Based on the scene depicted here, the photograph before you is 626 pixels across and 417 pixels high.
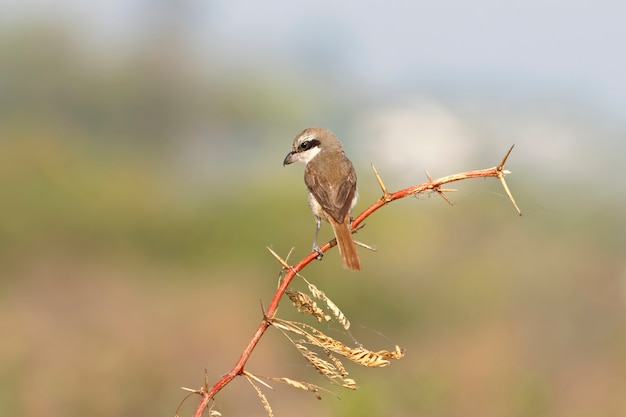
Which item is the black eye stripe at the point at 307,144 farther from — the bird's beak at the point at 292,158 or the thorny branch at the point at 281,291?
the thorny branch at the point at 281,291

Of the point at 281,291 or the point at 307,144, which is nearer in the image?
the point at 281,291

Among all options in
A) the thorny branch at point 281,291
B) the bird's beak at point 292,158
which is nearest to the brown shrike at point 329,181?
the bird's beak at point 292,158

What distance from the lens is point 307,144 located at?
5.67 meters

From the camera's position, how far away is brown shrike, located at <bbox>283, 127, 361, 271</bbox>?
14.3 feet

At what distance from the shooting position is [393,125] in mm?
31531

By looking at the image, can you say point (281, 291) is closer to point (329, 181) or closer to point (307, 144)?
point (329, 181)

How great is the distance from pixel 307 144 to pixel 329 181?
0.76m

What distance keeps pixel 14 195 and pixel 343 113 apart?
19.1m

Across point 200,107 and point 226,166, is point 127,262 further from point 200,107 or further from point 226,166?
point 200,107

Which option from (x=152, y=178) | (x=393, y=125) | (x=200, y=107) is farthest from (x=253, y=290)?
(x=200, y=107)

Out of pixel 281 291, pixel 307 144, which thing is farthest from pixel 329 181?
pixel 281 291

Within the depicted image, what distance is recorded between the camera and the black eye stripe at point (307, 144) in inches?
221

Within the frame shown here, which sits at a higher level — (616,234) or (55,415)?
(55,415)

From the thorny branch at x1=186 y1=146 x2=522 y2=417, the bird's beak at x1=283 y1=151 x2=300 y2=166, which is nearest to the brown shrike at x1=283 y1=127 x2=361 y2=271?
the bird's beak at x1=283 y1=151 x2=300 y2=166
